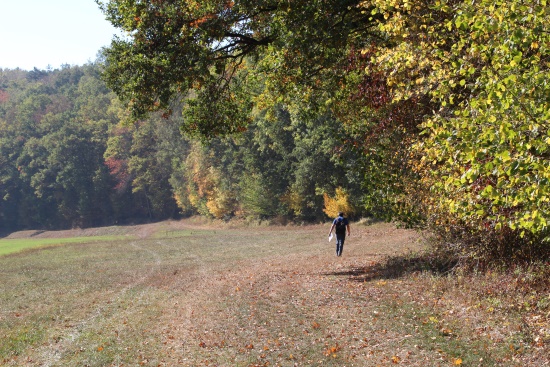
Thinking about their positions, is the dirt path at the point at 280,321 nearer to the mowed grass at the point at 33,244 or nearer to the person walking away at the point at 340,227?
the person walking away at the point at 340,227

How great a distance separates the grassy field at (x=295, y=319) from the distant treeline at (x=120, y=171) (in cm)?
3641

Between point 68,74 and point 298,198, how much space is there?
537 feet

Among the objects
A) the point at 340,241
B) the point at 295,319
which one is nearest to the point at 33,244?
the point at 340,241

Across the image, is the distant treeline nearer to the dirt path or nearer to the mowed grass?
the mowed grass

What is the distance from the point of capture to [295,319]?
12.2m

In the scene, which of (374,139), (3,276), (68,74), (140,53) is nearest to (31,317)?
(140,53)

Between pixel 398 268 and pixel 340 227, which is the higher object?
pixel 340 227

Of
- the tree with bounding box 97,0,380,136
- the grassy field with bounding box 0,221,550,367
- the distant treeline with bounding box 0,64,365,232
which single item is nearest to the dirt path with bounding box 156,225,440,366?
the grassy field with bounding box 0,221,550,367

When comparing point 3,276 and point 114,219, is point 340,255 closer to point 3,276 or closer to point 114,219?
point 3,276

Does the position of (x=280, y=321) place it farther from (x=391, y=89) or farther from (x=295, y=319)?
(x=391, y=89)

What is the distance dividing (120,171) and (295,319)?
310 feet

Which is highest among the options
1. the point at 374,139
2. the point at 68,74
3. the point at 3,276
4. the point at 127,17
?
the point at 68,74

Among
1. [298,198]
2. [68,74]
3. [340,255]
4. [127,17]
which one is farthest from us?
[68,74]

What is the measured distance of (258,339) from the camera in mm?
10906
